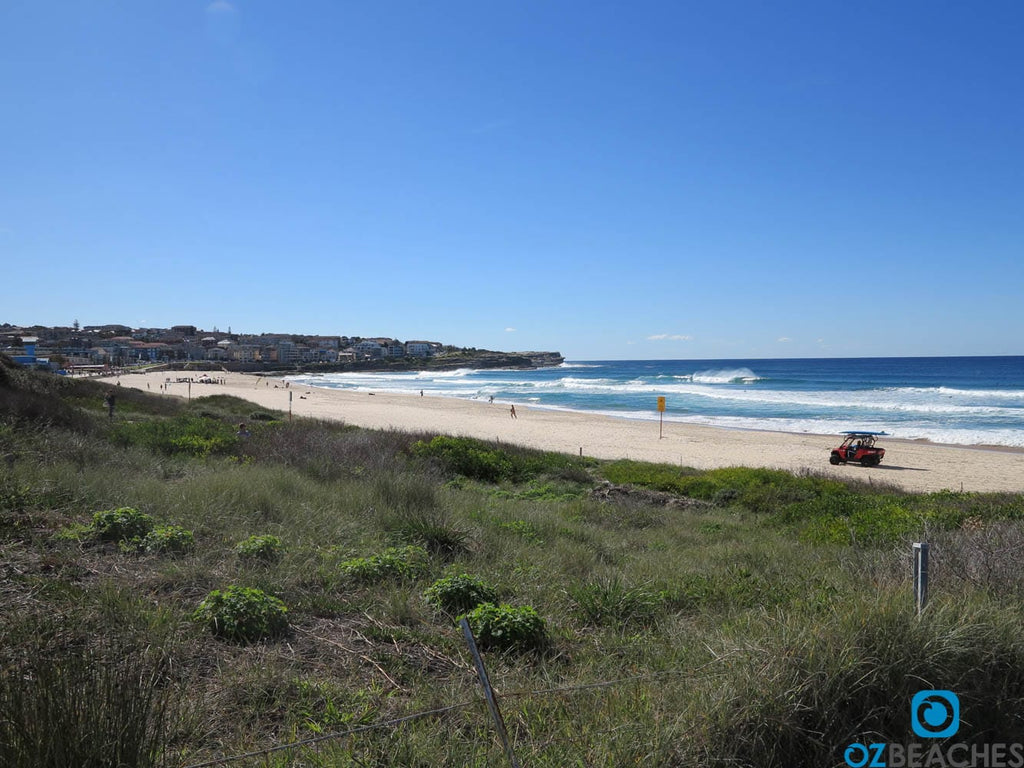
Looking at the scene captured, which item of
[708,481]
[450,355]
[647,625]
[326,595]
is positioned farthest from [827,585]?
[450,355]

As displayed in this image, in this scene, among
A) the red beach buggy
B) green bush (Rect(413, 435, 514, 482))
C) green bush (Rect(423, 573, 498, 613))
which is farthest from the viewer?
the red beach buggy

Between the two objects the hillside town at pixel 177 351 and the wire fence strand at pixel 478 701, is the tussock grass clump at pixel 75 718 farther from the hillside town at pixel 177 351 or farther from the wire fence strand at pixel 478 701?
the hillside town at pixel 177 351

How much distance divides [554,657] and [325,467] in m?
7.76

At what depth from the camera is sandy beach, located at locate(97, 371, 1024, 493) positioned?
2298 cm

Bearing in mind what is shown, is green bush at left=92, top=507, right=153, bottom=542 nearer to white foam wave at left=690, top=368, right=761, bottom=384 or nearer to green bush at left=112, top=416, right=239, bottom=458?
green bush at left=112, top=416, right=239, bottom=458

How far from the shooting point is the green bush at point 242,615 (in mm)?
4086

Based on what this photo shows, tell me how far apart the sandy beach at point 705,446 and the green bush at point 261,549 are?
17425 millimetres

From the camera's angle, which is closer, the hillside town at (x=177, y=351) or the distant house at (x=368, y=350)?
the hillside town at (x=177, y=351)

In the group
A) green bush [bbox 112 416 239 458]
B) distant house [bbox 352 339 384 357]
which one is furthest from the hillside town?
green bush [bbox 112 416 239 458]

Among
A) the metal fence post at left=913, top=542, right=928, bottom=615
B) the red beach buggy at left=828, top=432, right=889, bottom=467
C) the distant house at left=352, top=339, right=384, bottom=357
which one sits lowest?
the red beach buggy at left=828, top=432, right=889, bottom=467

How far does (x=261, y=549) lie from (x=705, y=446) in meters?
28.3

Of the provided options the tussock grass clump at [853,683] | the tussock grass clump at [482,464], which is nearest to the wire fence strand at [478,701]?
the tussock grass clump at [853,683]

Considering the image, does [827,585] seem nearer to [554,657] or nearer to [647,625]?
[647,625]

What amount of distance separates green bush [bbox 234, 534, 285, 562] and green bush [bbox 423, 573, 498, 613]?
1.61 m
